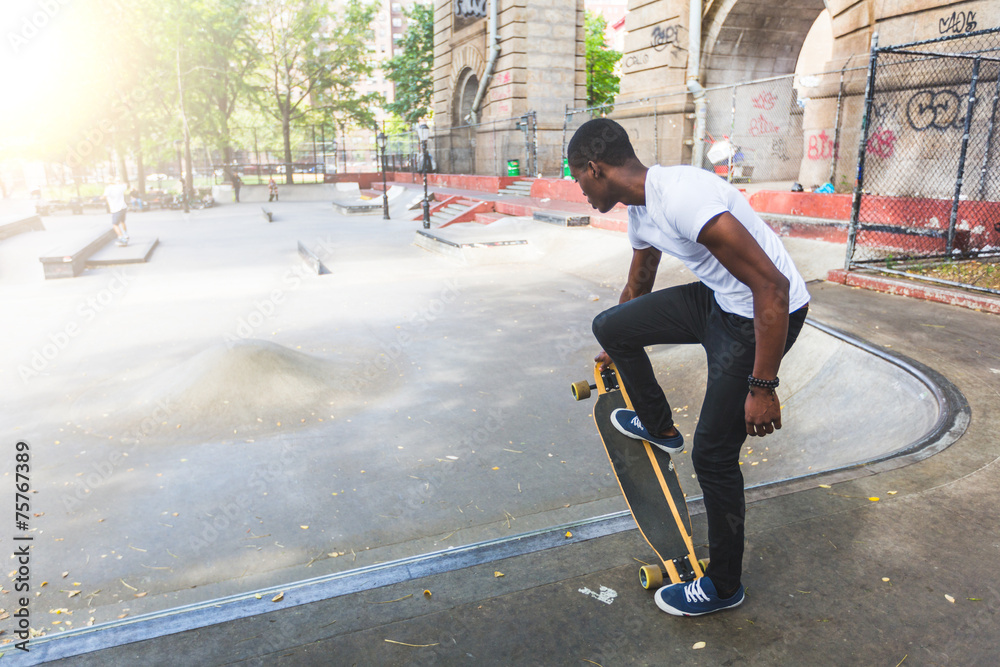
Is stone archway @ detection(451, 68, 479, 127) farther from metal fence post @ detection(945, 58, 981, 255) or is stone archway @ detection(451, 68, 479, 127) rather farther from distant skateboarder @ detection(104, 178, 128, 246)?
metal fence post @ detection(945, 58, 981, 255)

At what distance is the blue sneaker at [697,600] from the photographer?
95.0 inches

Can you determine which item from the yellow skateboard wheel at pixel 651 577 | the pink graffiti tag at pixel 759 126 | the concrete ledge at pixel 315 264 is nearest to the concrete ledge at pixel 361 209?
the concrete ledge at pixel 315 264

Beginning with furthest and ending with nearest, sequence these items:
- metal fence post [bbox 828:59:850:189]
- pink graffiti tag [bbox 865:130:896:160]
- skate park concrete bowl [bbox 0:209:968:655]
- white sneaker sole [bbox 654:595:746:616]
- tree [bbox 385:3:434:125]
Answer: tree [bbox 385:3:434:125], metal fence post [bbox 828:59:850:189], pink graffiti tag [bbox 865:130:896:160], skate park concrete bowl [bbox 0:209:968:655], white sneaker sole [bbox 654:595:746:616]

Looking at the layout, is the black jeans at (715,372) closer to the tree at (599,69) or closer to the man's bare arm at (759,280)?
the man's bare arm at (759,280)

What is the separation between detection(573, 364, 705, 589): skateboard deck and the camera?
2.60 metres

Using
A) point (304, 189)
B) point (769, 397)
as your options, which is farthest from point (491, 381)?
point (304, 189)

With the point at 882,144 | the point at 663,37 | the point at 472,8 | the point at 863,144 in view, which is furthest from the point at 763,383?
the point at 472,8

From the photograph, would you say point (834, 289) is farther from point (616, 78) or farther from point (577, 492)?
point (616, 78)

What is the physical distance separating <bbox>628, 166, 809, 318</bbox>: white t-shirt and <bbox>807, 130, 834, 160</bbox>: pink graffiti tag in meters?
11.1

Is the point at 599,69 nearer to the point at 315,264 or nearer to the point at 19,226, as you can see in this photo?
the point at 19,226

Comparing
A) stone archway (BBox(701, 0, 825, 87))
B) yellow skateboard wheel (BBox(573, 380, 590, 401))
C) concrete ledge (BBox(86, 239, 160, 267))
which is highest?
stone archway (BBox(701, 0, 825, 87))

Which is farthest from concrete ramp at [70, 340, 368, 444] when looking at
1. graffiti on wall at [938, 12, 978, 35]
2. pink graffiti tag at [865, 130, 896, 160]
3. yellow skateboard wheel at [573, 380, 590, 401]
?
graffiti on wall at [938, 12, 978, 35]

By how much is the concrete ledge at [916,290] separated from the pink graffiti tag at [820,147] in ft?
14.9

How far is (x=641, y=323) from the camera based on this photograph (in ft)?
8.66
